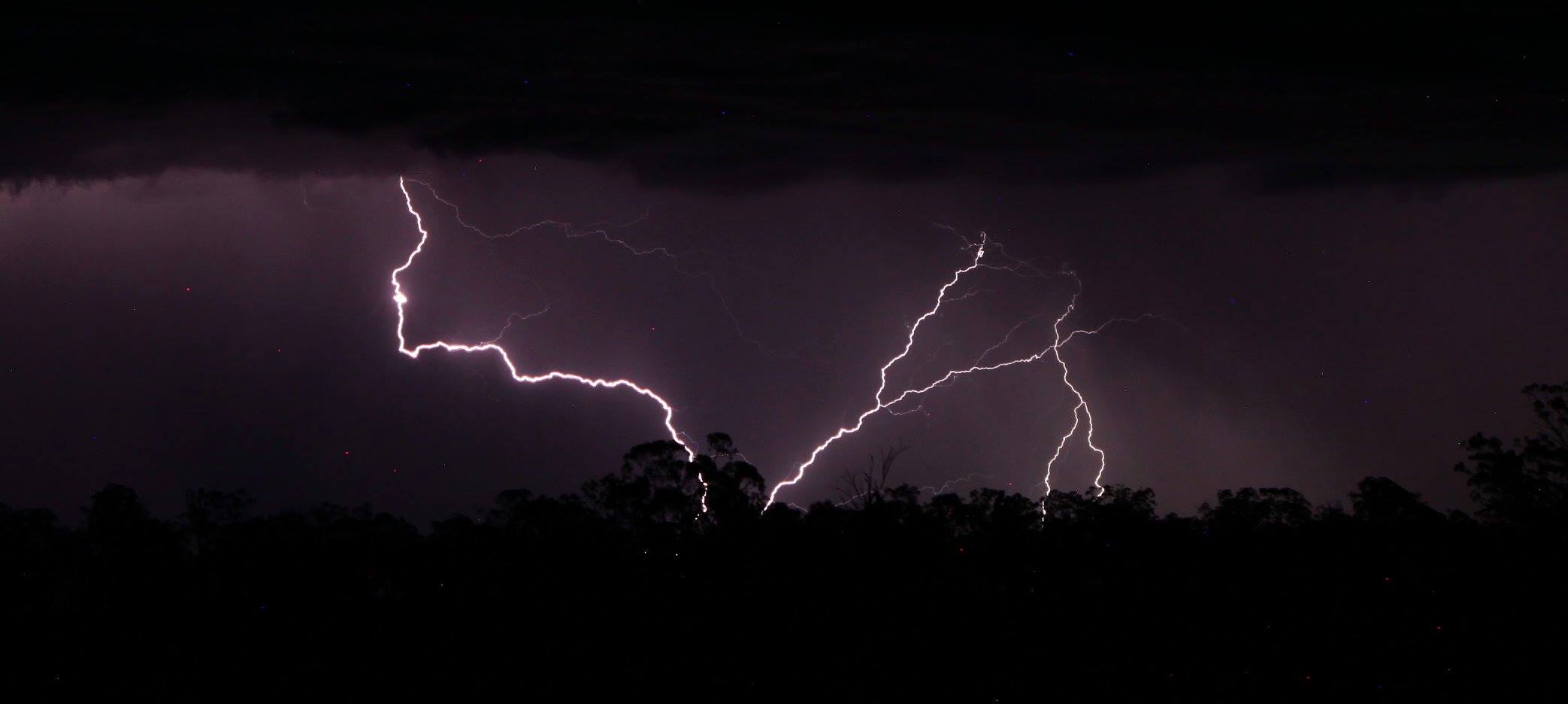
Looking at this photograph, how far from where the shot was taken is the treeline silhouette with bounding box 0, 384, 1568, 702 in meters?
11.7

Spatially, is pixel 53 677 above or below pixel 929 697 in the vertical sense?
above

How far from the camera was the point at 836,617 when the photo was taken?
12.5m

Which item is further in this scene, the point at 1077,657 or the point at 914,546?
the point at 914,546

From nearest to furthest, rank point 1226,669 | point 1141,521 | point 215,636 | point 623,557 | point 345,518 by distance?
point 1226,669, point 215,636, point 623,557, point 1141,521, point 345,518

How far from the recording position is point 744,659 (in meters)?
12.2

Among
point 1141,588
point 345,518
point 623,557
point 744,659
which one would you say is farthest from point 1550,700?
point 345,518

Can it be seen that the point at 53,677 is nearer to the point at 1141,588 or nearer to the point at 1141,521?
the point at 1141,588

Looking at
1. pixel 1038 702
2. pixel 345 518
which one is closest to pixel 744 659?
pixel 1038 702

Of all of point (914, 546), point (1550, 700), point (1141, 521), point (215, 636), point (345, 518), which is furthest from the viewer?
point (345, 518)

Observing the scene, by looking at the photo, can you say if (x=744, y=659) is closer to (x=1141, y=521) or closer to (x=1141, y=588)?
(x=1141, y=588)

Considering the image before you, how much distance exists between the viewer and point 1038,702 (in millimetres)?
11656

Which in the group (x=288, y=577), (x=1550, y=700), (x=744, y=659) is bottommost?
(x=1550, y=700)

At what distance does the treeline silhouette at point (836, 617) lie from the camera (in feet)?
38.5

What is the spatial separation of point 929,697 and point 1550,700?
5.33 metres
